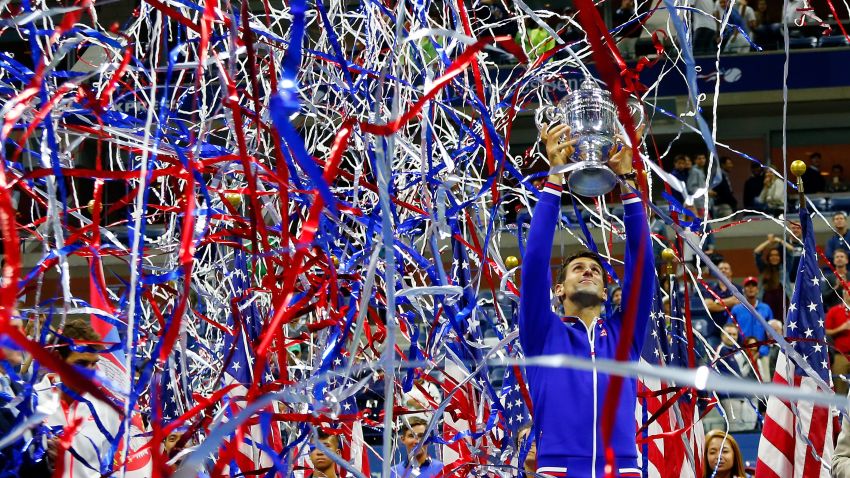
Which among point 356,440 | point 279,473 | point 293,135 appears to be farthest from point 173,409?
point 293,135

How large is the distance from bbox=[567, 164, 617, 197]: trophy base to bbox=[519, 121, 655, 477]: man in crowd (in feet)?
0.29

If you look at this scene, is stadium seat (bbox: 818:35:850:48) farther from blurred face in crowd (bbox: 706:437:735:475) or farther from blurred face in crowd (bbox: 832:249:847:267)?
blurred face in crowd (bbox: 706:437:735:475)

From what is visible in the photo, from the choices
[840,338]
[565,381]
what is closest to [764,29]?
[840,338]

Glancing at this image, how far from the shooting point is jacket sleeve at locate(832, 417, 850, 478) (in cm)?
242

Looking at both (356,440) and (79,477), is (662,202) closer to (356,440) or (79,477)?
(356,440)

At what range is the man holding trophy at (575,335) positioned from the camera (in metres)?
1.68

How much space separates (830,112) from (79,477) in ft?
31.4

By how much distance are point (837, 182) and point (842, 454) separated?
7074 mm

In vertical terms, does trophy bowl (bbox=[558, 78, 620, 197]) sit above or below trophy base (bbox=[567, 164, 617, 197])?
above

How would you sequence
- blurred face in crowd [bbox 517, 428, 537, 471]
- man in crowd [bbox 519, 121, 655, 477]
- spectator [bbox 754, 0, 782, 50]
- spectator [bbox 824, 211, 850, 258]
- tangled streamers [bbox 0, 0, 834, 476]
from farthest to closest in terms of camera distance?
spectator [bbox 754, 0, 782, 50]
spectator [bbox 824, 211, 850, 258]
blurred face in crowd [bbox 517, 428, 537, 471]
man in crowd [bbox 519, 121, 655, 477]
tangled streamers [bbox 0, 0, 834, 476]

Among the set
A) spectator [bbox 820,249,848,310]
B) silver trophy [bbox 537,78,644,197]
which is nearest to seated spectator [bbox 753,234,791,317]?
spectator [bbox 820,249,848,310]

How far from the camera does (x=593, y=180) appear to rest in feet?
5.24

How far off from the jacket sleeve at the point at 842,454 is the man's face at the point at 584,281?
2.71 ft

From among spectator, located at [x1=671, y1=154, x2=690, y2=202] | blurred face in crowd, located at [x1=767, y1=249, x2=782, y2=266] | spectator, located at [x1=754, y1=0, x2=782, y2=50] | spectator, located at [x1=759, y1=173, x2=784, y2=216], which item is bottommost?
blurred face in crowd, located at [x1=767, y1=249, x2=782, y2=266]
